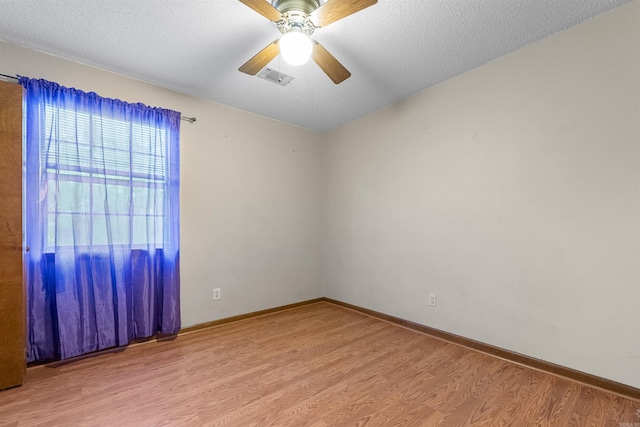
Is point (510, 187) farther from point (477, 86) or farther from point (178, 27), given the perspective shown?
point (178, 27)

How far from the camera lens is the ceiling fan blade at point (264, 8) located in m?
1.37

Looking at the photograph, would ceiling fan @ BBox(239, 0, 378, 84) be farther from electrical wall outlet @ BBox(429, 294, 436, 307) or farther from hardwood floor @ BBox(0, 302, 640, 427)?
electrical wall outlet @ BBox(429, 294, 436, 307)

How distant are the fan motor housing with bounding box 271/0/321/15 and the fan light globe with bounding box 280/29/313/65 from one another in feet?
0.37

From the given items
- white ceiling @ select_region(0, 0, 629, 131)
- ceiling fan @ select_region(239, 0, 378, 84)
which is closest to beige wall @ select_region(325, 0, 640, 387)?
white ceiling @ select_region(0, 0, 629, 131)

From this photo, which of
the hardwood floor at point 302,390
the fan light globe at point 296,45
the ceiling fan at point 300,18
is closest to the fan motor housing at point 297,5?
the ceiling fan at point 300,18

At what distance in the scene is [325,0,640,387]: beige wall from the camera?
1.75 m

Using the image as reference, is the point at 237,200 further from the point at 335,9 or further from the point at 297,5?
the point at 335,9

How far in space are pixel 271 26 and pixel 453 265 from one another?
238 cm

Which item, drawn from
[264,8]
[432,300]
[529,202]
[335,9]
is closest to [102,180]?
[264,8]

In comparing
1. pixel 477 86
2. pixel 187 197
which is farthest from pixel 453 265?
pixel 187 197

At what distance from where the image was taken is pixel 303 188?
12.4 feet

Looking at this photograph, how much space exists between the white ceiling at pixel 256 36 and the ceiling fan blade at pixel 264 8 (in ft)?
1.05

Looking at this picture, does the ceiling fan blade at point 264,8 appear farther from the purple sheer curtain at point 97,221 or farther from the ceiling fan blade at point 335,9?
the purple sheer curtain at point 97,221

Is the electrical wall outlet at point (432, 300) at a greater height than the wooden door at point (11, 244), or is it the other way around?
the wooden door at point (11, 244)
